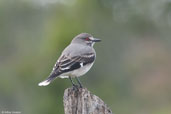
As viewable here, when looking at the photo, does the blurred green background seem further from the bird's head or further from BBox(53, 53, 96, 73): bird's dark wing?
BBox(53, 53, 96, 73): bird's dark wing

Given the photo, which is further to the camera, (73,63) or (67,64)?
(73,63)

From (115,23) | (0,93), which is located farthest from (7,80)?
(115,23)

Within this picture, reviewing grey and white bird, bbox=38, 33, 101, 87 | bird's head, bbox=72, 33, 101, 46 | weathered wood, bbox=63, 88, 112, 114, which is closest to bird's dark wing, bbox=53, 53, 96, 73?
grey and white bird, bbox=38, 33, 101, 87

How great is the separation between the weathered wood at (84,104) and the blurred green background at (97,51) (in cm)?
1046


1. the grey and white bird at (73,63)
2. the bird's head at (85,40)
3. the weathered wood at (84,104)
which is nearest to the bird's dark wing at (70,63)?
the grey and white bird at (73,63)

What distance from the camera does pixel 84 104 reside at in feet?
30.3

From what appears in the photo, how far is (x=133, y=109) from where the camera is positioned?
76.9 ft

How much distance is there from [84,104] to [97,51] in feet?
61.4

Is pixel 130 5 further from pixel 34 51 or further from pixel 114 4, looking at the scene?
pixel 34 51

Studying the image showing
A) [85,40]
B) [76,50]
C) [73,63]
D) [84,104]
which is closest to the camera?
[84,104]

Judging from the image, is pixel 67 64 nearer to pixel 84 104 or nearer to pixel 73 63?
pixel 73 63

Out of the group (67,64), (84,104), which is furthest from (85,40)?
(84,104)

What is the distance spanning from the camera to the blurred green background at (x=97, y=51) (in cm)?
2284

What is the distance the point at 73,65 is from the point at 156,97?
15.2 metres
